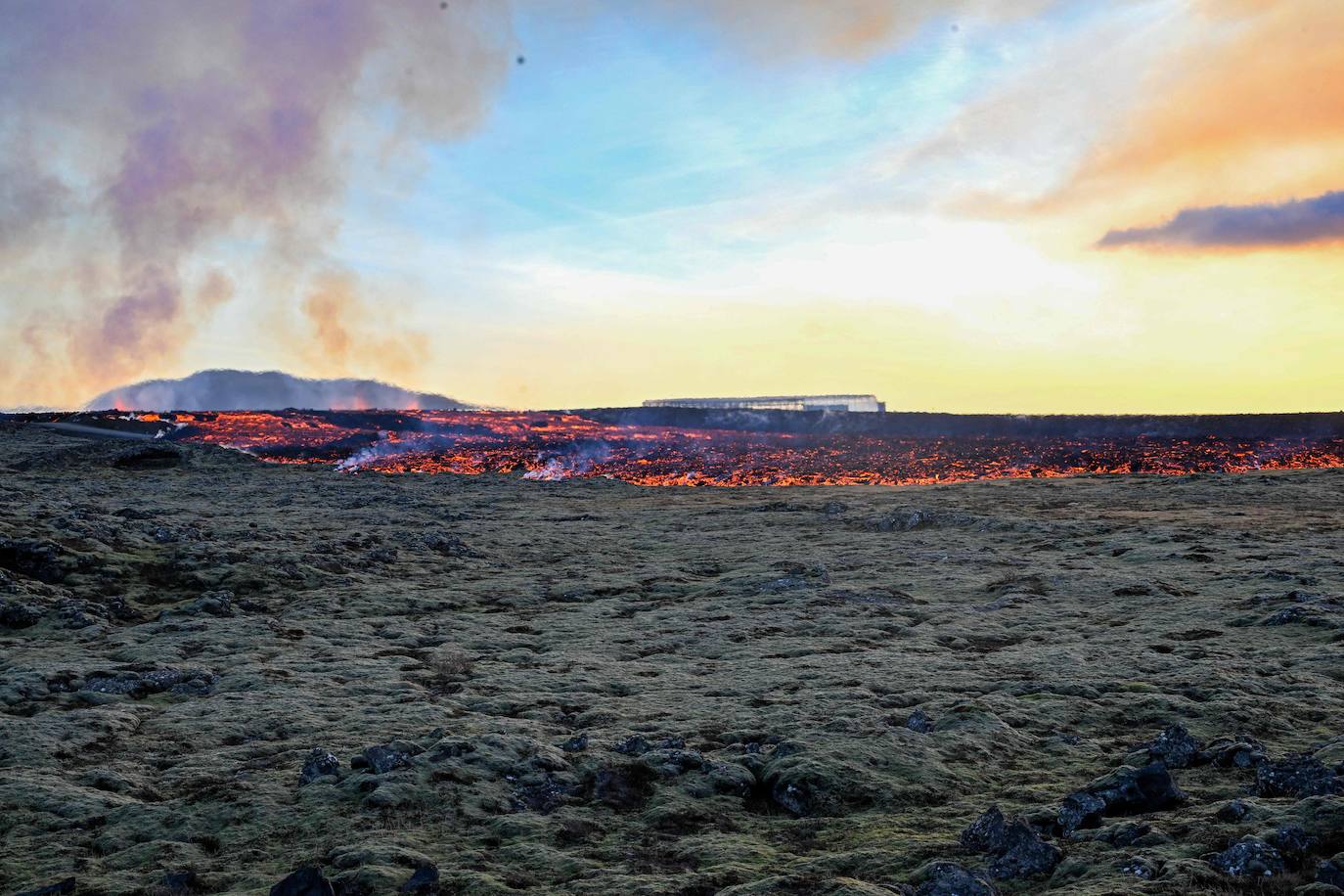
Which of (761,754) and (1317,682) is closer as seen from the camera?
(761,754)

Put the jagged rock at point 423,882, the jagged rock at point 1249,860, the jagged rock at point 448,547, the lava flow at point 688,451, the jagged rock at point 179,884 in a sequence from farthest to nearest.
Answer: the lava flow at point 688,451 → the jagged rock at point 448,547 → the jagged rock at point 179,884 → the jagged rock at point 423,882 → the jagged rock at point 1249,860

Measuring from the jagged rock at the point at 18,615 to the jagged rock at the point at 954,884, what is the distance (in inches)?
498

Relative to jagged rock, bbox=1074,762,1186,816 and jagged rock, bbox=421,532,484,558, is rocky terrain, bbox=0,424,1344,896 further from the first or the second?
jagged rock, bbox=421,532,484,558

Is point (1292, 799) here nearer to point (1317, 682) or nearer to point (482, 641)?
point (1317, 682)

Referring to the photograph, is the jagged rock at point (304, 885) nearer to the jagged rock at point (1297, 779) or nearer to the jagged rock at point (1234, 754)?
the jagged rock at point (1297, 779)

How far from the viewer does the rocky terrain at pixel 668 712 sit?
611 cm

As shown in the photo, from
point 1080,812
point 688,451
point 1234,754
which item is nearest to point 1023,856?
point 1080,812

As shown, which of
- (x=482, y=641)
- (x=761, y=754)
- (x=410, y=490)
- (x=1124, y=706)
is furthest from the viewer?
(x=410, y=490)

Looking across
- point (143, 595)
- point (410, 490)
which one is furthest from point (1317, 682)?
point (410, 490)

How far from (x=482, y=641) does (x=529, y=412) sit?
43107 mm

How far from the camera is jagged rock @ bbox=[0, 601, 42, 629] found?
42.8 feet

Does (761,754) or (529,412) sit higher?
(529,412)

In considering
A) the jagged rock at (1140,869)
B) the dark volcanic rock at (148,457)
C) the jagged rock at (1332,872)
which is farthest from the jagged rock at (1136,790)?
the dark volcanic rock at (148,457)

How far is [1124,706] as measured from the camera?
9.07 m
